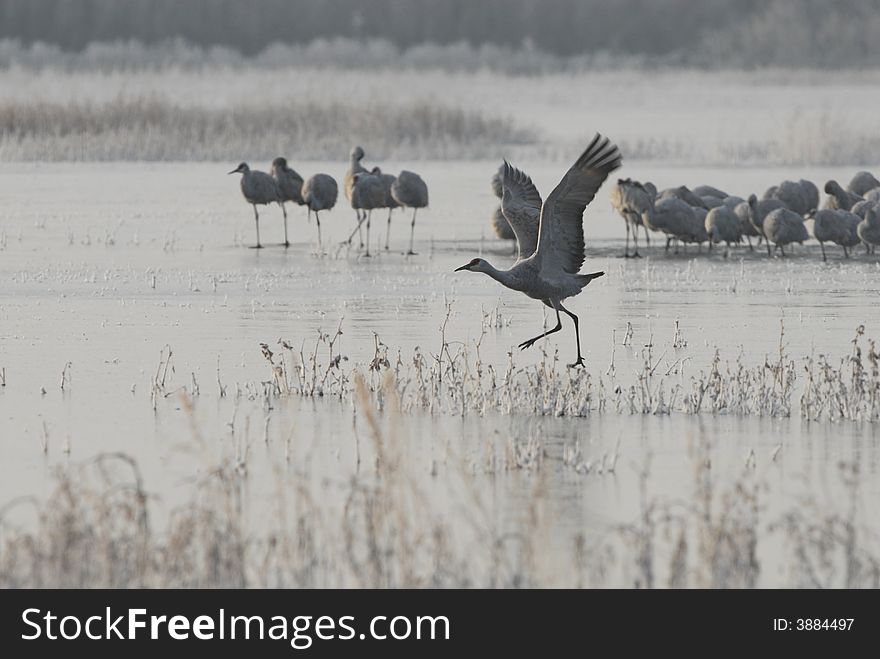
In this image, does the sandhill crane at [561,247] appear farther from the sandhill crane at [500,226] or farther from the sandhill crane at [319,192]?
the sandhill crane at [319,192]

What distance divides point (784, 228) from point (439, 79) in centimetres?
4541

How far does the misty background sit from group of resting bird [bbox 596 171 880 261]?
40.2 feet

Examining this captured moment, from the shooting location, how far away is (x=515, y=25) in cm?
7481

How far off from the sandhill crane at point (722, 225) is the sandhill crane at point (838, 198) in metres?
1.42

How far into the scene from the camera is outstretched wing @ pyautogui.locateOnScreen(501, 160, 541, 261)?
11.5 meters

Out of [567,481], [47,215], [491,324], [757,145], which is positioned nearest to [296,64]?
[757,145]

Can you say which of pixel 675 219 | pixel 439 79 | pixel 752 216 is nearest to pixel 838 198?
pixel 752 216

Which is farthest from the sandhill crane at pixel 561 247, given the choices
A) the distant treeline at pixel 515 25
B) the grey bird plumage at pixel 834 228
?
the distant treeline at pixel 515 25

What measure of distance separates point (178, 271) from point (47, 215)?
20.0ft

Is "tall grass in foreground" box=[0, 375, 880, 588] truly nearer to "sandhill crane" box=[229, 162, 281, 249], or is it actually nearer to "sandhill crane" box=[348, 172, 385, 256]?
"sandhill crane" box=[348, 172, 385, 256]

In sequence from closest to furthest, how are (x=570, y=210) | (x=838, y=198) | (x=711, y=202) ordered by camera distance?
1. (x=570, y=210)
2. (x=838, y=198)
3. (x=711, y=202)

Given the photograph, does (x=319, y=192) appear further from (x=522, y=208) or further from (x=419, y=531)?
(x=419, y=531)

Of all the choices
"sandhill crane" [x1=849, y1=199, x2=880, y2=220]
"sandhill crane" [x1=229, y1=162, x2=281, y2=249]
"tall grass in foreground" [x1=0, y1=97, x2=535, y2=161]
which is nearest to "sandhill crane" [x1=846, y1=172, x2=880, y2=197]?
"sandhill crane" [x1=849, y1=199, x2=880, y2=220]

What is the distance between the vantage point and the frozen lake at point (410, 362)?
7637 mm
